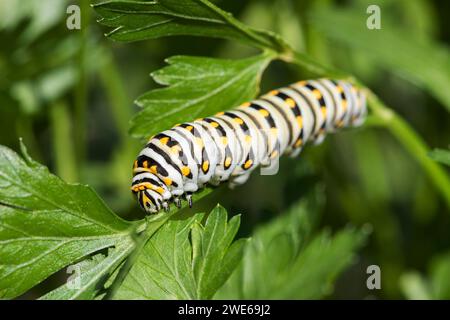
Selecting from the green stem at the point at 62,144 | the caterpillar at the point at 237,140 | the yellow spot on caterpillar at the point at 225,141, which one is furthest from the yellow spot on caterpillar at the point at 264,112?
the green stem at the point at 62,144

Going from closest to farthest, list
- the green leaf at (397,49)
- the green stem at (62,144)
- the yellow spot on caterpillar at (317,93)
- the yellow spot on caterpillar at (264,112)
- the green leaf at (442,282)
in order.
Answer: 1. the yellow spot on caterpillar at (264,112)
2. the yellow spot on caterpillar at (317,93)
3. the green leaf at (442,282)
4. the green leaf at (397,49)
5. the green stem at (62,144)

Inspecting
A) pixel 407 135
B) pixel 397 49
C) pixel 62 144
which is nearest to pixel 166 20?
pixel 407 135

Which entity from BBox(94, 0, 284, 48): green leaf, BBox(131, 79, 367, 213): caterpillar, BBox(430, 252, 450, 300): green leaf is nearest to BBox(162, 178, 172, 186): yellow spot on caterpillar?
BBox(131, 79, 367, 213): caterpillar

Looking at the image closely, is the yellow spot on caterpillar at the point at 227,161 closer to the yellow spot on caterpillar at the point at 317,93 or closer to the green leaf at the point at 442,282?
the yellow spot on caterpillar at the point at 317,93

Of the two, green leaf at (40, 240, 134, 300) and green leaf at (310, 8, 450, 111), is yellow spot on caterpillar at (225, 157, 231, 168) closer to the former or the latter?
green leaf at (40, 240, 134, 300)

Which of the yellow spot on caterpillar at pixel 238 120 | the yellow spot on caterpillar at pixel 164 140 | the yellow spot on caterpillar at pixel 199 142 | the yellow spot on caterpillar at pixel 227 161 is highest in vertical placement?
the yellow spot on caterpillar at pixel 238 120
